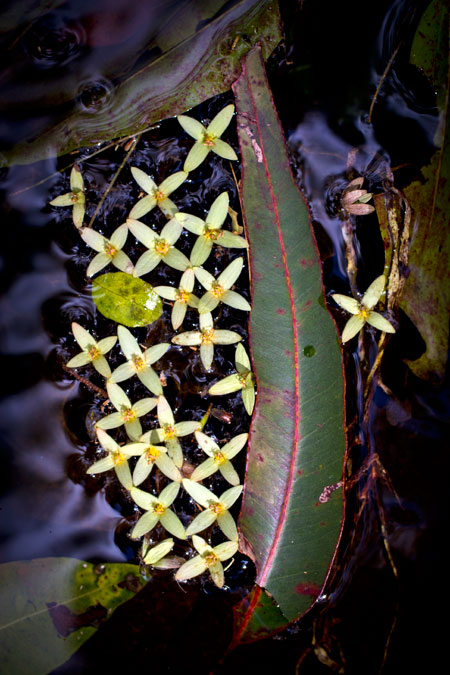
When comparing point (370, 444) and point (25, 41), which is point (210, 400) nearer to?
point (370, 444)

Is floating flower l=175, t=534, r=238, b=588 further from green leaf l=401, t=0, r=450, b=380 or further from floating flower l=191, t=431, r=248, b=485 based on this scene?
green leaf l=401, t=0, r=450, b=380

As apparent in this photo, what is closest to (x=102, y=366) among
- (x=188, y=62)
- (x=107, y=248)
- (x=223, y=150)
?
(x=107, y=248)

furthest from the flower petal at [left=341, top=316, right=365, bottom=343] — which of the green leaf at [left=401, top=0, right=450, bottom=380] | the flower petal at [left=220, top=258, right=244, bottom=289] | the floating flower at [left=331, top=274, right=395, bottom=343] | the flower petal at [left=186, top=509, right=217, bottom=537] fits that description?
the flower petal at [left=186, top=509, right=217, bottom=537]

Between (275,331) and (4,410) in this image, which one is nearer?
(275,331)

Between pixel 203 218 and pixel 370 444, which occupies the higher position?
pixel 203 218

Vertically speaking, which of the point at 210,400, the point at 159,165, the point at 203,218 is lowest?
the point at 210,400

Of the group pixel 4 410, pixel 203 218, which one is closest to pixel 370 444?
pixel 203 218

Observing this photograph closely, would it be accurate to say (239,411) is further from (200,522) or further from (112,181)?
(112,181)
